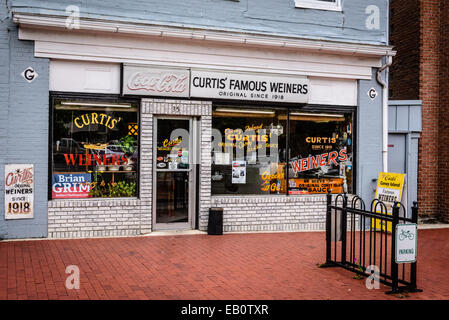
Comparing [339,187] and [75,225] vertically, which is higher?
[339,187]

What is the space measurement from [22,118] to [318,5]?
678cm

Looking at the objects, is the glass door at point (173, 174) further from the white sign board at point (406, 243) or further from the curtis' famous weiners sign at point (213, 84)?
the white sign board at point (406, 243)

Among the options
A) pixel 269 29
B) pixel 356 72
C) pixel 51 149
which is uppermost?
pixel 269 29

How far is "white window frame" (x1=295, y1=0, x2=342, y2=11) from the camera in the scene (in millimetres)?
10398

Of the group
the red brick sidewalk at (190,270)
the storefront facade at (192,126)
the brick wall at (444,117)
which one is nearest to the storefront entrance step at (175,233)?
the storefront facade at (192,126)

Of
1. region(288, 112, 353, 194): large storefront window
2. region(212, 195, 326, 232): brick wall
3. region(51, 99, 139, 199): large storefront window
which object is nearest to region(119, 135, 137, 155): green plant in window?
region(51, 99, 139, 199): large storefront window

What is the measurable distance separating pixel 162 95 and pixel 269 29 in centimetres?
280

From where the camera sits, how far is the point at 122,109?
943cm

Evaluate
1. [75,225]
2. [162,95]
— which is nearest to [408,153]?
[162,95]

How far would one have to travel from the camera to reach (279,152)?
34.4 ft

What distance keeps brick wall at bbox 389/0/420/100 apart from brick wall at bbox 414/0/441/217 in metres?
0.17

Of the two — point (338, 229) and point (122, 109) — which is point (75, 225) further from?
point (338, 229)

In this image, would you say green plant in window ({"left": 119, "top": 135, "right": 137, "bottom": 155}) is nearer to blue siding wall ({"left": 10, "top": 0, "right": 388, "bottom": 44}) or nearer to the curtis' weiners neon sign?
blue siding wall ({"left": 10, "top": 0, "right": 388, "bottom": 44})
